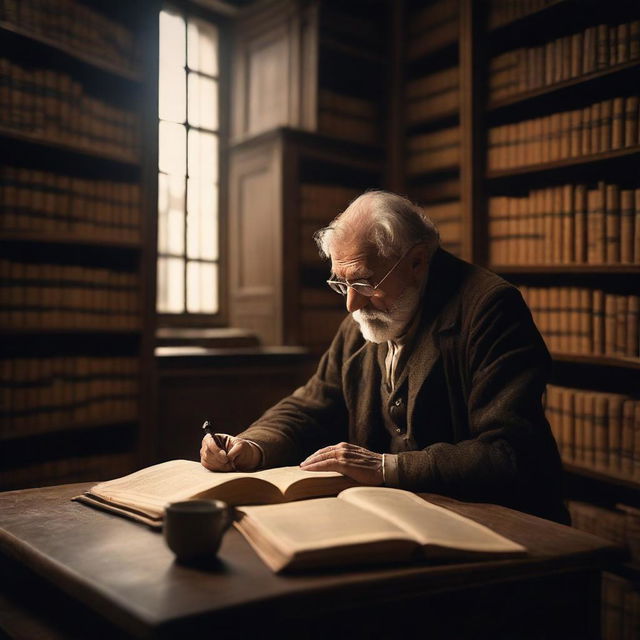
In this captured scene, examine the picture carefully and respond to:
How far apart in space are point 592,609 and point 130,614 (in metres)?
0.82

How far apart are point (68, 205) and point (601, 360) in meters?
2.45

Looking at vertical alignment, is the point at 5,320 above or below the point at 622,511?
above

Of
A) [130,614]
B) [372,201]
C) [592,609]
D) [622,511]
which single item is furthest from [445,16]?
[130,614]

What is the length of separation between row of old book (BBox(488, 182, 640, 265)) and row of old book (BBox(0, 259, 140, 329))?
185 cm

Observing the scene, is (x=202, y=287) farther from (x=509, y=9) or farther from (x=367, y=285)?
(x=367, y=285)

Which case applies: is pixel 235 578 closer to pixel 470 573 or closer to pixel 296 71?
pixel 470 573

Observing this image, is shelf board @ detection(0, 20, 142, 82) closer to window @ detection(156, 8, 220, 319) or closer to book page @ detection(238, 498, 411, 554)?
window @ detection(156, 8, 220, 319)

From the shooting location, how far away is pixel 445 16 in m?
4.21

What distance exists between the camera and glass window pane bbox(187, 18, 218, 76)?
4570mm

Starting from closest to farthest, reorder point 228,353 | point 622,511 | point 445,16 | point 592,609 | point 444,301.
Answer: point 592,609 → point 444,301 → point 622,511 → point 228,353 → point 445,16

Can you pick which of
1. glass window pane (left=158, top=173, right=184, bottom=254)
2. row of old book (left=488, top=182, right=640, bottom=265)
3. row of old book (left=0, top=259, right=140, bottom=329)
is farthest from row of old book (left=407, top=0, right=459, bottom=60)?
row of old book (left=0, top=259, right=140, bottom=329)

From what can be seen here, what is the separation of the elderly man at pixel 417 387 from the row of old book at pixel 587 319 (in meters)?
1.23

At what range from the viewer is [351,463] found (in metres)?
1.59

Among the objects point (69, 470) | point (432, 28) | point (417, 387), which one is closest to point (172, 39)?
point (432, 28)
